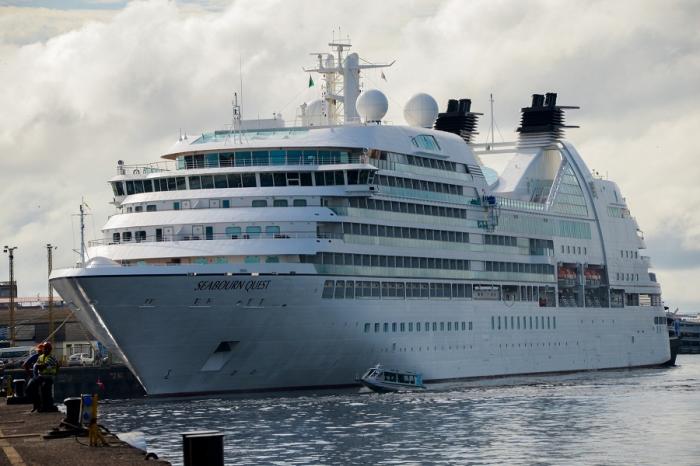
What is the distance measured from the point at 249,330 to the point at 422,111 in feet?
83.0

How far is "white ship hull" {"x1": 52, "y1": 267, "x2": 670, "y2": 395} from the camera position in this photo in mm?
61281

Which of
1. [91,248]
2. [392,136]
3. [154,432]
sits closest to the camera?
[154,432]

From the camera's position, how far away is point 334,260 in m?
67.7

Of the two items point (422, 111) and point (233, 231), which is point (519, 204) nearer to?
point (422, 111)

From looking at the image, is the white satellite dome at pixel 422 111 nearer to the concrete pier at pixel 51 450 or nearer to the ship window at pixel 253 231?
the ship window at pixel 253 231

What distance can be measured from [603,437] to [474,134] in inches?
1872

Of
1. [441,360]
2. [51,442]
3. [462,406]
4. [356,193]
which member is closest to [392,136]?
[356,193]

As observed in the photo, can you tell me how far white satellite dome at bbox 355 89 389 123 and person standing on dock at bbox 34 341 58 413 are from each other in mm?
38344

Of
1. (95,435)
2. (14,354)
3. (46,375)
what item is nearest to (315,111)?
(14,354)

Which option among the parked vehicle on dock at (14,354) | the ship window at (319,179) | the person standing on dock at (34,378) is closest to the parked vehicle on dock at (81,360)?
the parked vehicle on dock at (14,354)

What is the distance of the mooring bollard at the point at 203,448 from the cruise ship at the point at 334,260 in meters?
37.2

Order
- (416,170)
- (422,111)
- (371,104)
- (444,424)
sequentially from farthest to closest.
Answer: (422,111)
(371,104)
(416,170)
(444,424)

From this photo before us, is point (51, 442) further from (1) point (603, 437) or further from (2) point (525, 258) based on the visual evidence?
(2) point (525, 258)

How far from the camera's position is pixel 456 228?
7869 centimetres
